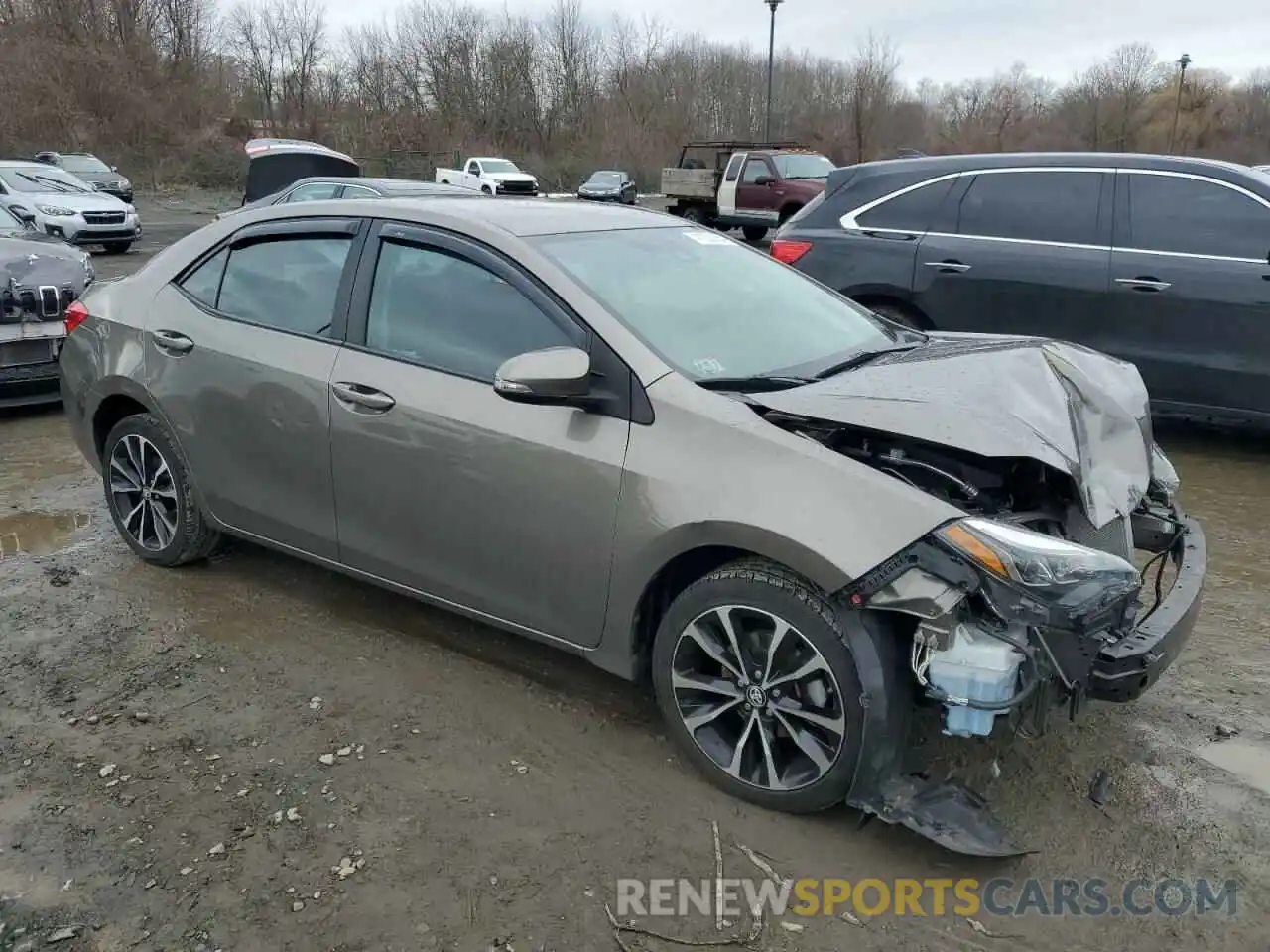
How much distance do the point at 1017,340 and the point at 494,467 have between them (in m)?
2.00

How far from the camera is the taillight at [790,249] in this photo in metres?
7.06

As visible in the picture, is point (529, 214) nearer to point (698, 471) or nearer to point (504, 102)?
point (698, 471)

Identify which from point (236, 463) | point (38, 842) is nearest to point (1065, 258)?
point (236, 463)

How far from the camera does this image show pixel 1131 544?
320cm

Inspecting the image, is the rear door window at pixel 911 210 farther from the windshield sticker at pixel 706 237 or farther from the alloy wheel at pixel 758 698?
the alloy wheel at pixel 758 698

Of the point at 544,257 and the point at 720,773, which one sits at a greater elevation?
the point at 544,257

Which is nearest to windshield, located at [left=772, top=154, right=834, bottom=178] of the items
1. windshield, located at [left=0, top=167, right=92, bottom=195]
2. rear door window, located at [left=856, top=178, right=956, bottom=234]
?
windshield, located at [left=0, top=167, right=92, bottom=195]

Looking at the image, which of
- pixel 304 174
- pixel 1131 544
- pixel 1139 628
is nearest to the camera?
pixel 1139 628

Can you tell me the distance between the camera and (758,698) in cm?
288

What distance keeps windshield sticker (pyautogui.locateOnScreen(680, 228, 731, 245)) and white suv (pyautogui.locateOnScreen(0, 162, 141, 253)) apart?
681 inches

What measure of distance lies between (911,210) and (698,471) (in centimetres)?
467

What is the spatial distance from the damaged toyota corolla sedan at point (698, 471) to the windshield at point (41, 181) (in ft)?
57.8

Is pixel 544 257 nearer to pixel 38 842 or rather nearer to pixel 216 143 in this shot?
pixel 38 842

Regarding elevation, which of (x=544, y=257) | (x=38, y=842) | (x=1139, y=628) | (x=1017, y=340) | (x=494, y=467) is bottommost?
(x=38, y=842)
